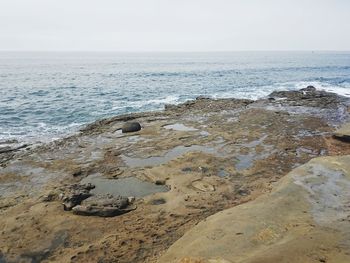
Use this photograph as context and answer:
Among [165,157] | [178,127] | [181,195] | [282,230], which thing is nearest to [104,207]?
[181,195]

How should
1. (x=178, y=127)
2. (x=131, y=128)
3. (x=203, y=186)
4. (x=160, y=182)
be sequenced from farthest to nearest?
(x=178, y=127)
(x=131, y=128)
(x=160, y=182)
(x=203, y=186)

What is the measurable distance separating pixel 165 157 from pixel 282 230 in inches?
316

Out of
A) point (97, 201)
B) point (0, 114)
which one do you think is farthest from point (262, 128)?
point (0, 114)

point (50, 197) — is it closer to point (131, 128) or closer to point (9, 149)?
point (9, 149)

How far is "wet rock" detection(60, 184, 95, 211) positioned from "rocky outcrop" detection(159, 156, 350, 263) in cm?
394

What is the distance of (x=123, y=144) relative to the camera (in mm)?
16125

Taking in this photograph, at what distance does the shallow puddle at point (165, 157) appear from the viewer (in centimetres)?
1326

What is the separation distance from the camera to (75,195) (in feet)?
32.4

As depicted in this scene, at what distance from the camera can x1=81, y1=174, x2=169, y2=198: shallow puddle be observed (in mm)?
10555

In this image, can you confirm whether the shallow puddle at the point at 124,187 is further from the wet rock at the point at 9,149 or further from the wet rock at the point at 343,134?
the wet rock at the point at 343,134

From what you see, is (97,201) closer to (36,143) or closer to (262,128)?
(36,143)

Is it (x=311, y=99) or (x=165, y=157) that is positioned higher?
(x=311, y=99)

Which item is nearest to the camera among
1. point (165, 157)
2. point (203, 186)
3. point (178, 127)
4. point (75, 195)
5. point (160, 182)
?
point (75, 195)

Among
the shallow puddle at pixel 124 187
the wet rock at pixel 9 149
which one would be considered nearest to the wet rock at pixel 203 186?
the shallow puddle at pixel 124 187
